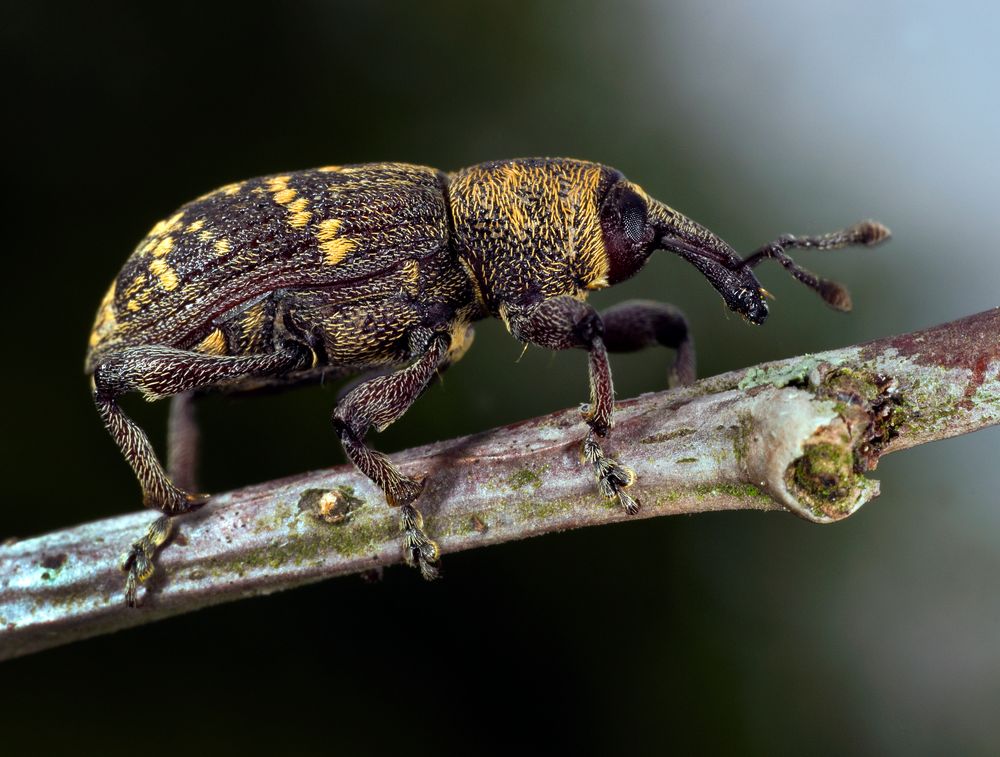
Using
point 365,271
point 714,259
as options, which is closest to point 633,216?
point 714,259

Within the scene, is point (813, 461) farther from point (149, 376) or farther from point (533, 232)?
point (149, 376)

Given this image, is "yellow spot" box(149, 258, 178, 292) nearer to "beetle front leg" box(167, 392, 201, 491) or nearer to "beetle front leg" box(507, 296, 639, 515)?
"beetle front leg" box(167, 392, 201, 491)

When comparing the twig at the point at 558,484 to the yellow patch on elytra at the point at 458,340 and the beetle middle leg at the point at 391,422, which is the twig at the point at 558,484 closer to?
the beetle middle leg at the point at 391,422

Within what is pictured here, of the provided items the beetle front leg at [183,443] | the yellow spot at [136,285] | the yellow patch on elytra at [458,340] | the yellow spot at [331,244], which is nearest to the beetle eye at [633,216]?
the yellow patch on elytra at [458,340]

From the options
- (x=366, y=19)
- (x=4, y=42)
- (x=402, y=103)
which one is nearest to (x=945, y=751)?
(x=402, y=103)

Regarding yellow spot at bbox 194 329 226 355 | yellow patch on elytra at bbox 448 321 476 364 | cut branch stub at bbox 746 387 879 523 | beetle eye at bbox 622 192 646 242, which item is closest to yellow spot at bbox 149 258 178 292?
yellow spot at bbox 194 329 226 355
